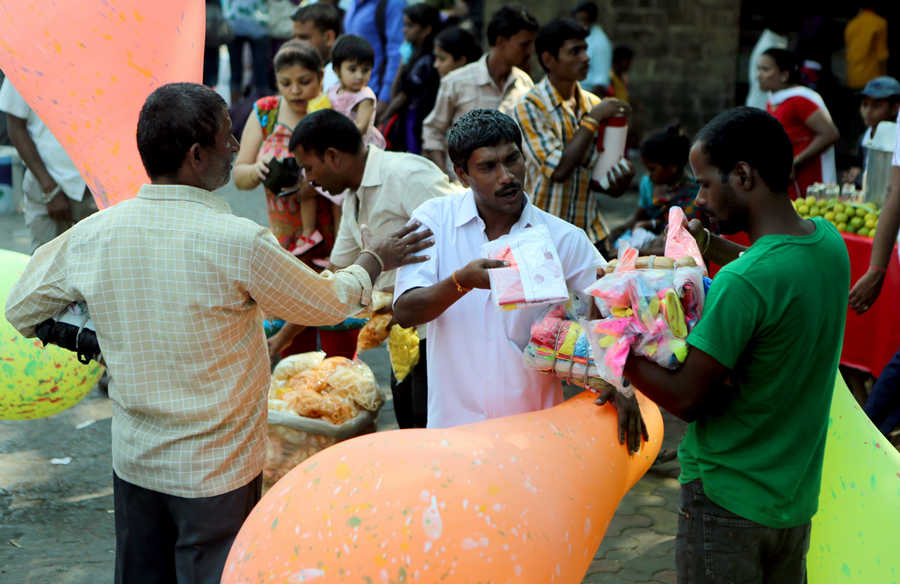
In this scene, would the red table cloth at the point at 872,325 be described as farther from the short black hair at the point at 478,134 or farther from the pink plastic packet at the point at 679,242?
the short black hair at the point at 478,134

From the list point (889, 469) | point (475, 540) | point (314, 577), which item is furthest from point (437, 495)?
point (889, 469)

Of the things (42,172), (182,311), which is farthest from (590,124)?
(182,311)

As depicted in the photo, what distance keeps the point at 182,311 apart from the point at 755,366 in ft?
4.46

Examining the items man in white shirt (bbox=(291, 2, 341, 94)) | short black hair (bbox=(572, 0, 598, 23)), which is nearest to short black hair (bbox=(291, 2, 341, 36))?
man in white shirt (bbox=(291, 2, 341, 94))

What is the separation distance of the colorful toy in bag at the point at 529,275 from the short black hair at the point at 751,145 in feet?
1.42

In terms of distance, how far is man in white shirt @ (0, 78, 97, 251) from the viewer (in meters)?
5.38

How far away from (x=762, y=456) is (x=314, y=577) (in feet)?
3.28

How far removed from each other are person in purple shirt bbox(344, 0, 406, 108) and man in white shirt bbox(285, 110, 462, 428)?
4758 mm

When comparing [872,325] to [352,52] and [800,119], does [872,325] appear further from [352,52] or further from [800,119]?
[352,52]

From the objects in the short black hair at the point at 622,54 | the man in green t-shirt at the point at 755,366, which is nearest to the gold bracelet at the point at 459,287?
the man in green t-shirt at the point at 755,366

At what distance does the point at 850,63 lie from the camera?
35.9ft

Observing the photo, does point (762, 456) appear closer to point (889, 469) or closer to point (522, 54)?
point (889, 469)

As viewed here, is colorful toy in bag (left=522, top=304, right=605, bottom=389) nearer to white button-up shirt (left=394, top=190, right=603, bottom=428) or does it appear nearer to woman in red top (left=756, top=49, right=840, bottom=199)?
white button-up shirt (left=394, top=190, right=603, bottom=428)

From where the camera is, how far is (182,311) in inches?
96.4
